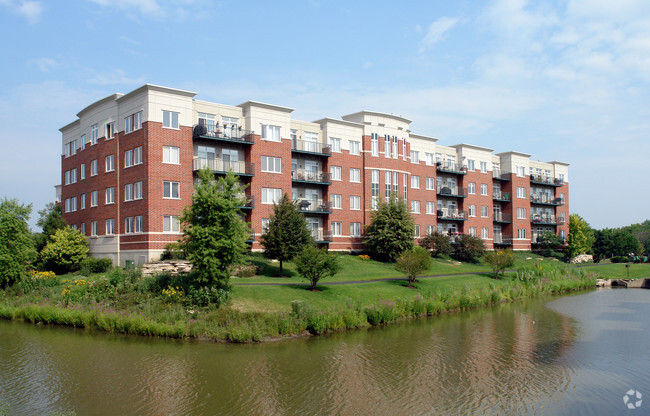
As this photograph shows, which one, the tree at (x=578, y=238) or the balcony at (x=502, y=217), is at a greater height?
the balcony at (x=502, y=217)

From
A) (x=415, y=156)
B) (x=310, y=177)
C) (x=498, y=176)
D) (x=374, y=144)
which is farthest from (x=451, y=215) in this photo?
(x=310, y=177)

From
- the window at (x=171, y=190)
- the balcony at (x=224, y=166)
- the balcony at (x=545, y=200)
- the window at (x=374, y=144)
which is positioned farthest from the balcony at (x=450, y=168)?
the window at (x=171, y=190)

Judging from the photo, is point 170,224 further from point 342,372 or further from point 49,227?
point 342,372

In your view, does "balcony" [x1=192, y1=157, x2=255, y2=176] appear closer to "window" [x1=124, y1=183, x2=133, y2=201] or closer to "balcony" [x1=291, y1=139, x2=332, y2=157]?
"window" [x1=124, y1=183, x2=133, y2=201]

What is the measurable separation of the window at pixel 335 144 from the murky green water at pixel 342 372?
2856 cm

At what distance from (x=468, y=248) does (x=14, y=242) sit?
43.9 m

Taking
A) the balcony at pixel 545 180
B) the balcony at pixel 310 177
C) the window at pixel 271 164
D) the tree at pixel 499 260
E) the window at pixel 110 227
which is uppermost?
the balcony at pixel 545 180

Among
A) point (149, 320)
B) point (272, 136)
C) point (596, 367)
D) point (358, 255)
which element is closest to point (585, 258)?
point (358, 255)

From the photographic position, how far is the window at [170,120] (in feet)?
136

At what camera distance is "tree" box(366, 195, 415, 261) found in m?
51.2

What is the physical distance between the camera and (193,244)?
89.9ft

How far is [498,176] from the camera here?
244 ft

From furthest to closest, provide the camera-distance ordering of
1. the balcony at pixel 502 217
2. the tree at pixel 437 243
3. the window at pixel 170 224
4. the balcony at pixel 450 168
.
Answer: the balcony at pixel 502 217 < the balcony at pixel 450 168 < the tree at pixel 437 243 < the window at pixel 170 224

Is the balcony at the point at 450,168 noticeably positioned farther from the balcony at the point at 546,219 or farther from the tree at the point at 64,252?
the tree at the point at 64,252
